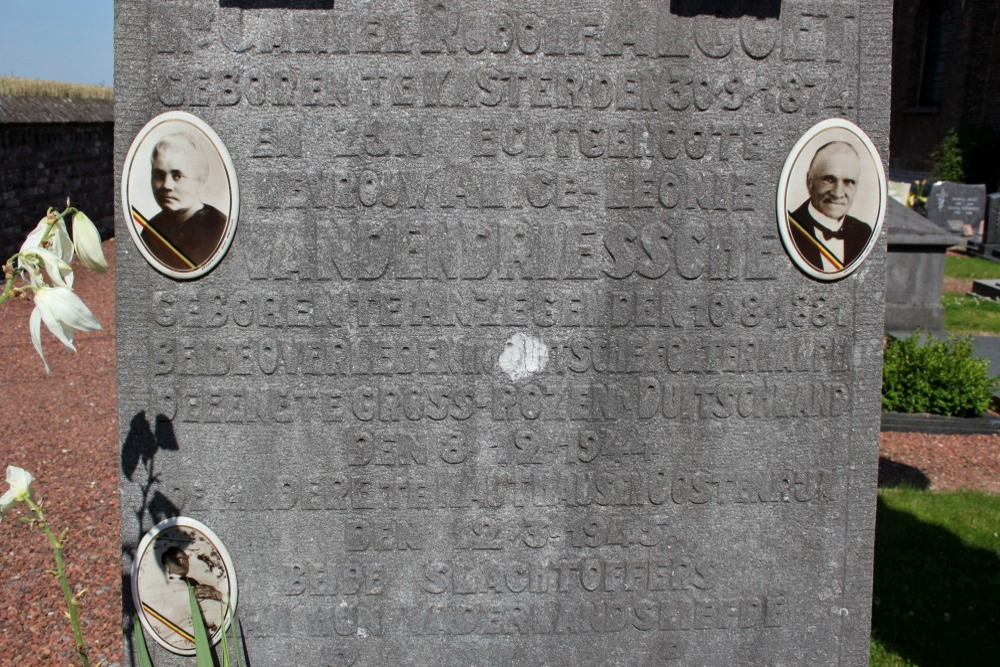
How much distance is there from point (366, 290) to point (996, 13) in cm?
2540

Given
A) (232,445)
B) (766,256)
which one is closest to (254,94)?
(232,445)

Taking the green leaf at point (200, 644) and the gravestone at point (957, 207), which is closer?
the green leaf at point (200, 644)

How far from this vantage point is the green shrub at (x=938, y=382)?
7109mm

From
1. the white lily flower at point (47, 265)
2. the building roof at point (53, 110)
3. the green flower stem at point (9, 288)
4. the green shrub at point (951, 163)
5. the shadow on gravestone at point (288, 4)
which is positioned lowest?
the green flower stem at point (9, 288)

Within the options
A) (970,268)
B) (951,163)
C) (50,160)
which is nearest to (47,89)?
(50,160)

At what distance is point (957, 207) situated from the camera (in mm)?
16812

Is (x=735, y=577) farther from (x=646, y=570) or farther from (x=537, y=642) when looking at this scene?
(x=537, y=642)

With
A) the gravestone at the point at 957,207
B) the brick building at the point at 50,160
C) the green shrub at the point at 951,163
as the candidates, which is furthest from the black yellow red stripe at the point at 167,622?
the green shrub at the point at 951,163

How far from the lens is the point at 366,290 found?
8.97ft

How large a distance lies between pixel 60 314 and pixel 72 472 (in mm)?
4841

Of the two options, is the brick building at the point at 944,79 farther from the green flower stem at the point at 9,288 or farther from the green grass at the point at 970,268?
the green flower stem at the point at 9,288

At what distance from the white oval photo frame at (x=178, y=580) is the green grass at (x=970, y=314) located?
9492 mm

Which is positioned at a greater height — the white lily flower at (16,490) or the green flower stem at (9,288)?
the green flower stem at (9,288)

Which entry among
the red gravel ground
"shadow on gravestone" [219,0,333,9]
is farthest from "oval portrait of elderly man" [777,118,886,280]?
the red gravel ground
